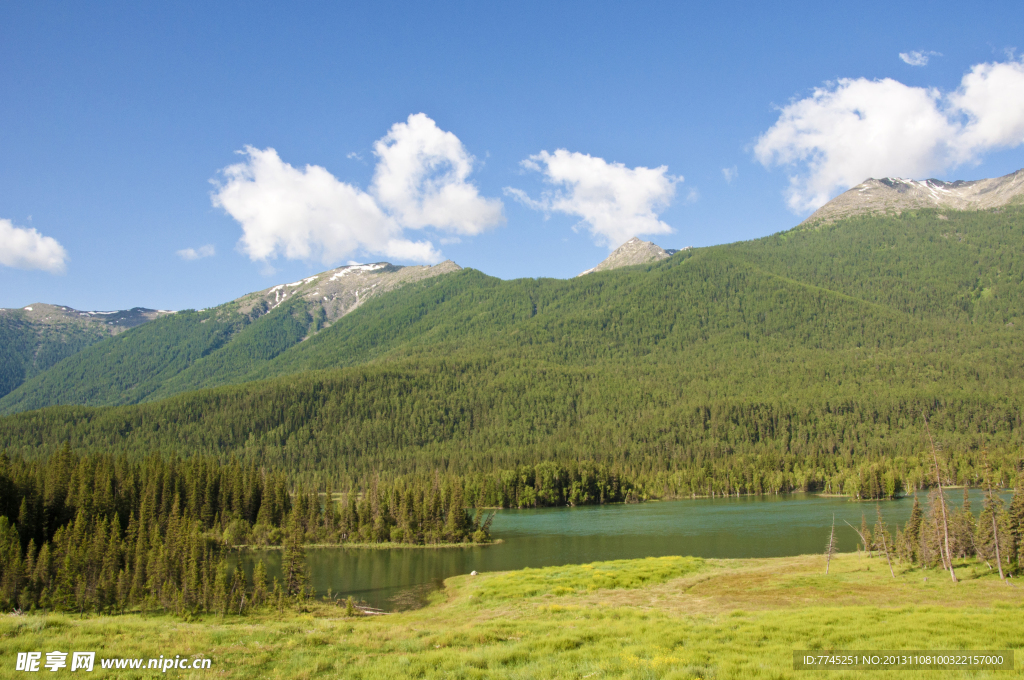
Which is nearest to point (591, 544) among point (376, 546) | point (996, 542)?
point (376, 546)

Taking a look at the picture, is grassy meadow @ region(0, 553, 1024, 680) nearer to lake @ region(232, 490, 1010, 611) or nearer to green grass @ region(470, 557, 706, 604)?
green grass @ region(470, 557, 706, 604)

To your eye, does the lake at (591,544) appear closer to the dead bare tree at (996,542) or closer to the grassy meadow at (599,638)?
the dead bare tree at (996,542)

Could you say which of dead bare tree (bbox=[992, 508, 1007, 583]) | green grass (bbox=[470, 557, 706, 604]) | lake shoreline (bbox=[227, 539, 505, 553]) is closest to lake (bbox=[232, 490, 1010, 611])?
lake shoreline (bbox=[227, 539, 505, 553])

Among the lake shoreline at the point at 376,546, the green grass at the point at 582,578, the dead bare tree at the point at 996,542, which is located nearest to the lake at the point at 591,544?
the lake shoreline at the point at 376,546

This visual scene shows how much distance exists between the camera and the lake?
3086 inches

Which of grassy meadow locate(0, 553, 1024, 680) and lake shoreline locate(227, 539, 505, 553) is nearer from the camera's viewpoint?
grassy meadow locate(0, 553, 1024, 680)

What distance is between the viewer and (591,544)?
99.1 meters

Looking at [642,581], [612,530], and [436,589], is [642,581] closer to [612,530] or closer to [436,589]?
[436,589]

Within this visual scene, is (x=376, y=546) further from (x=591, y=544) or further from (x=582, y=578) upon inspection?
(x=582, y=578)

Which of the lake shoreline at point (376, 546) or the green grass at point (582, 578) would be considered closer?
the green grass at point (582, 578)

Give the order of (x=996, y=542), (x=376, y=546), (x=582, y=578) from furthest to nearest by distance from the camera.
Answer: (x=376, y=546) < (x=582, y=578) < (x=996, y=542)

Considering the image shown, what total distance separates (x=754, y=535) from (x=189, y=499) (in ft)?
338

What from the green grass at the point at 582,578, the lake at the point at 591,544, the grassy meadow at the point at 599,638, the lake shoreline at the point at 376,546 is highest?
the grassy meadow at the point at 599,638

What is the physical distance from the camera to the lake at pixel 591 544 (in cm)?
7838
